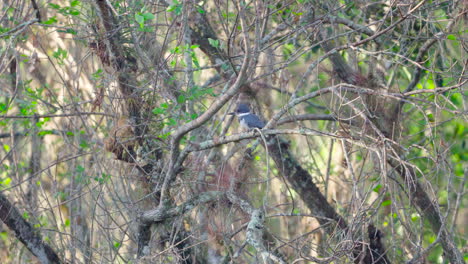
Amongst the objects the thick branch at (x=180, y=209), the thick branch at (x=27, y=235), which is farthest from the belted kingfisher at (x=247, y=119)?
the thick branch at (x=27, y=235)

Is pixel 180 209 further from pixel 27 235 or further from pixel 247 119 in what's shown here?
pixel 27 235

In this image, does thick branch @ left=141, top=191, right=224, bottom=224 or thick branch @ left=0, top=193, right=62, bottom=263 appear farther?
thick branch @ left=0, top=193, right=62, bottom=263

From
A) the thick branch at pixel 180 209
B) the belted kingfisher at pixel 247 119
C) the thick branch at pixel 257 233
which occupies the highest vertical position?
the belted kingfisher at pixel 247 119

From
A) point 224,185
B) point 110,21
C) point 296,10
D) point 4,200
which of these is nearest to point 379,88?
point 296,10

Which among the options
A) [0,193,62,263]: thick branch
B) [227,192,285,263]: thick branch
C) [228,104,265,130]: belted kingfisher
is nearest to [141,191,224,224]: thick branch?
[227,192,285,263]: thick branch

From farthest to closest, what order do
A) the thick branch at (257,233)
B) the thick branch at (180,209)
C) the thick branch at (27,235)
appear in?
the thick branch at (27,235), the thick branch at (180,209), the thick branch at (257,233)

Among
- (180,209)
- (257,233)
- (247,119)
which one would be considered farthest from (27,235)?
(257,233)

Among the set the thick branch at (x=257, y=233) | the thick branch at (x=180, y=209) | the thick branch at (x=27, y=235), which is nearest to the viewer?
the thick branch at (x=257, y=233)

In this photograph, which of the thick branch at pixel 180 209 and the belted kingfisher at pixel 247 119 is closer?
the thick branch at pixel 180 209

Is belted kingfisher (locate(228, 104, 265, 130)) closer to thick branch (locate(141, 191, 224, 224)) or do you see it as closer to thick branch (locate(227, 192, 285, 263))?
thick branch (locate(141, 191, 224, 224))

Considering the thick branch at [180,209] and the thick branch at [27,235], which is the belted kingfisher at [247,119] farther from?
the thick branch at [27,235]

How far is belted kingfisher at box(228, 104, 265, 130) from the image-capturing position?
581 cm

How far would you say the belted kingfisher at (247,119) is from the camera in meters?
5.81

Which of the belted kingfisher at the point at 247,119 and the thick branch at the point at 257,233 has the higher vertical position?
the belted kingfisher at the point at 247,119
